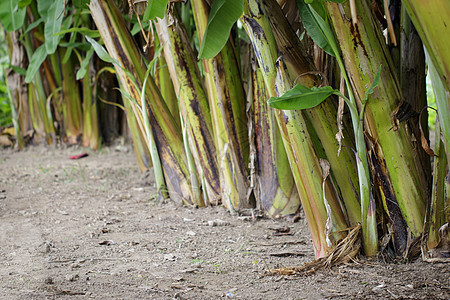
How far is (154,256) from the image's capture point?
5.15ft

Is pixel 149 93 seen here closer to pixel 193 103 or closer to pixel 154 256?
pixel 193 103

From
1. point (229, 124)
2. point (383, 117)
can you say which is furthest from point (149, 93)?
point (383, 117)

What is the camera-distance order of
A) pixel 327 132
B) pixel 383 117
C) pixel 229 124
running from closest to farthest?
pixel 383 117 → pixel 327 132 → pixel 229 124

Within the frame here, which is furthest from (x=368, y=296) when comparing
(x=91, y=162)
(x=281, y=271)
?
(x=91, y=162)

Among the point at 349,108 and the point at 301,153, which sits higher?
the point at 349,108

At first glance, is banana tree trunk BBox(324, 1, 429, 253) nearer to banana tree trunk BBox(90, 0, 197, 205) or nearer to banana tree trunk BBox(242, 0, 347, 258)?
banana tree trunk BBox(242, 0, 347, 258)

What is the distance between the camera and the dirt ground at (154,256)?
123cm

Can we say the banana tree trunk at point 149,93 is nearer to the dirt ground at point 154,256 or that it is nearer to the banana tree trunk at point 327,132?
the dirt ground at point 154,256

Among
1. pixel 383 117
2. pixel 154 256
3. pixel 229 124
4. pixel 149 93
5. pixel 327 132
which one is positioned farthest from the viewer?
pixel 149 93

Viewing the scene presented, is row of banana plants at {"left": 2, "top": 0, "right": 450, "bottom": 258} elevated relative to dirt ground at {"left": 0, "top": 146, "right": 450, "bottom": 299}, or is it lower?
elevated

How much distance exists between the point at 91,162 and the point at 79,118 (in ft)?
3.26

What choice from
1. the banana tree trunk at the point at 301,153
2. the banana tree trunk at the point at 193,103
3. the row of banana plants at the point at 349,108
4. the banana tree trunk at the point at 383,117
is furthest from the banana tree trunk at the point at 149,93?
the banana tree trunk at the point at 383,117

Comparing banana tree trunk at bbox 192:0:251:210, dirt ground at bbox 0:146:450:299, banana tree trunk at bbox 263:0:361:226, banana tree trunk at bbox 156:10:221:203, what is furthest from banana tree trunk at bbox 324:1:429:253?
banana tree trunk at bbox 156:10:221:203

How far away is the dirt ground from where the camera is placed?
1.23 metres
